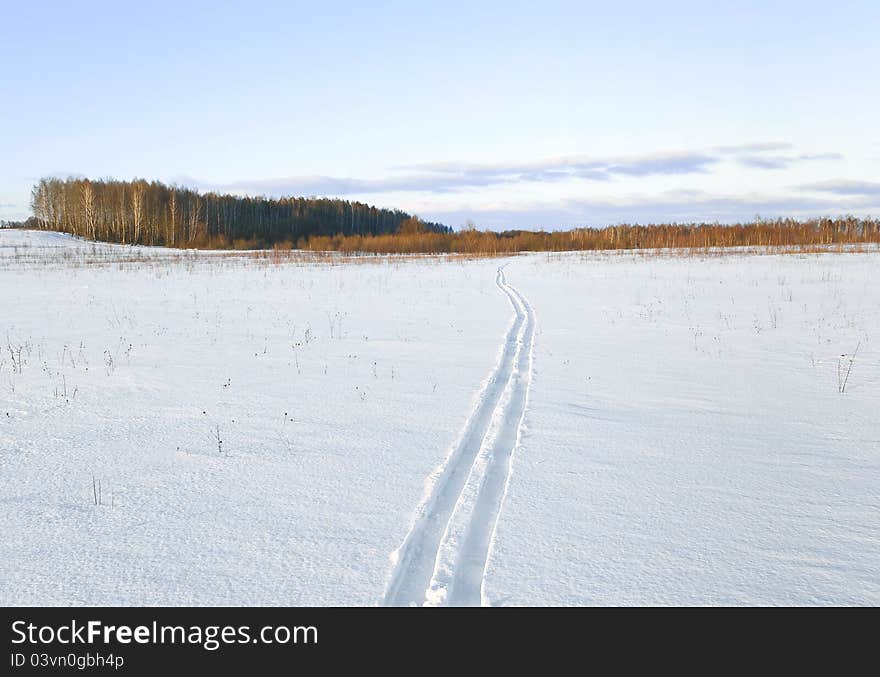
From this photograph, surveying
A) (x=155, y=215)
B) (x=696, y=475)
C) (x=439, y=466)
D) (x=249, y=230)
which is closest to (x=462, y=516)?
(x=439, y=466)

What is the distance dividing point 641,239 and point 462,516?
257ft

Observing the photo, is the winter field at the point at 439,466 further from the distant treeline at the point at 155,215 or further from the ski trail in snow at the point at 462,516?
the distant treeline at the point at 155,215

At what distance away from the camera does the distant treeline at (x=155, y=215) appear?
66.8 m

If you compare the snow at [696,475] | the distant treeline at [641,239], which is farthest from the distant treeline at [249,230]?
the snow at [696,475]

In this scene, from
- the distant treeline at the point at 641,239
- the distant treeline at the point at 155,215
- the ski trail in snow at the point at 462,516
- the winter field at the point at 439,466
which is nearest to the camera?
the ski trail in snow at the point at 462,516

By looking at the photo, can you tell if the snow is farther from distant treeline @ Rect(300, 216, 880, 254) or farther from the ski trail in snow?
distant treeline @ Rect(300, 216, 880, 254)

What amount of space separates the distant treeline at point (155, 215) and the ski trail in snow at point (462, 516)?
68.8 meters

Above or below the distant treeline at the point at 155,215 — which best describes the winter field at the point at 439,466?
below

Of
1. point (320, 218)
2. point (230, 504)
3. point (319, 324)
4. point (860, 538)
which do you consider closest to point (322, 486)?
point (230, 504)

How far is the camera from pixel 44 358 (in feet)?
29.0

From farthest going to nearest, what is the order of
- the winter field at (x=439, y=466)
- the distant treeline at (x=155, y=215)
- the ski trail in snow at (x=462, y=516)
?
the distant treeline at (x=155, y=215) → the winter field at (x=439, y=466) → the ski trail in snow at (x=462, y=516)

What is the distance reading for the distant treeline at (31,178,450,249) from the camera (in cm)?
6681

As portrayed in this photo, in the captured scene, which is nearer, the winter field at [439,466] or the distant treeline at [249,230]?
the winter field at [439,466]

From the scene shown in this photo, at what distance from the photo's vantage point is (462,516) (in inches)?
146
